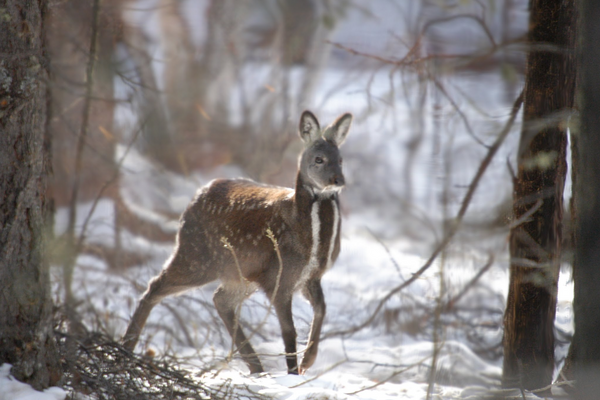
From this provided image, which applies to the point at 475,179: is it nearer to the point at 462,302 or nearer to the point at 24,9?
the point at 462,302

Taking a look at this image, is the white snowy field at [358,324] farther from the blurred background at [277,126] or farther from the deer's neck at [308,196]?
the deer's neck at [308,196]

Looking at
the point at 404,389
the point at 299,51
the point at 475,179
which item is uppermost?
the point at 299,51

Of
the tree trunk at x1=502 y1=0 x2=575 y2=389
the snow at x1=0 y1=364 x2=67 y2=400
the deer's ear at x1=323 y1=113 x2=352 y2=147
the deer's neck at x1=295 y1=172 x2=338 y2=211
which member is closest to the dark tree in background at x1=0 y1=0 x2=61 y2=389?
the snow at x1=0 y1=364 x2=67 y2=400

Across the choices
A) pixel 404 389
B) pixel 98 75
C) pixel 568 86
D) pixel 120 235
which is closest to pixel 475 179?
pixel 568 86

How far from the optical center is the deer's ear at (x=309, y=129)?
11.1 feet

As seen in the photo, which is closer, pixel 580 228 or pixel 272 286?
pixel 580 228

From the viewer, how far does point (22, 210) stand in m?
2.54

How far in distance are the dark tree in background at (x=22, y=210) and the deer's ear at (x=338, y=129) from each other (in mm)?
1660

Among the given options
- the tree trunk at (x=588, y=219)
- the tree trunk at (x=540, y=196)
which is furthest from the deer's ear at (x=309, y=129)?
the tree trunk at (x=588, y=219)

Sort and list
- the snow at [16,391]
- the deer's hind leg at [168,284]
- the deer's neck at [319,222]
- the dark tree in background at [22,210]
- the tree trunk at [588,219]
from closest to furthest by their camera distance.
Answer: the snow at [16,391] < the dark tree in background at [22,210] < the tree trunk at [588,219] < the deer's neck at [319,222] < the deer's hind leg at [168,284]

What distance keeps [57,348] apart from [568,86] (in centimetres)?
313

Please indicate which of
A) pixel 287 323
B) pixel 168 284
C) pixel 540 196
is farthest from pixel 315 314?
pixel 540 196

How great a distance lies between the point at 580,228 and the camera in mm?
2789

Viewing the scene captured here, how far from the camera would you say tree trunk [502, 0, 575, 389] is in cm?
311
